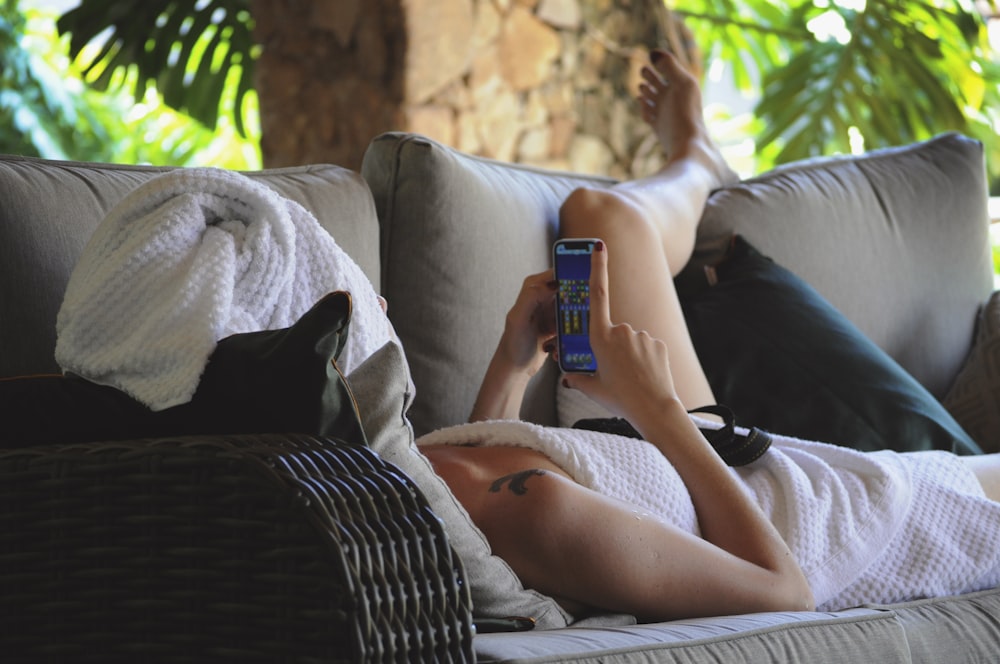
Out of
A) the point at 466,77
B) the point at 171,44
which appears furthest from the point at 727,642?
the point at 171,44

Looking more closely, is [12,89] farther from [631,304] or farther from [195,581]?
[195,581]

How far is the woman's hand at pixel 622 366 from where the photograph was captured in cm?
129

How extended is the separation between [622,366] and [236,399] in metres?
0.56

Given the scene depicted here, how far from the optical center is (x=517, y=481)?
1.05 m

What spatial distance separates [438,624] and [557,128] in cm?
268

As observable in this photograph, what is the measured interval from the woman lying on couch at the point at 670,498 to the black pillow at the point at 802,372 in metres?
0.13

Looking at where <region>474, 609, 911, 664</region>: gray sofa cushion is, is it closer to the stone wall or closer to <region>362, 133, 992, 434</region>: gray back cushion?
<region>362, 133, 992, 434</region>: gray back cushion

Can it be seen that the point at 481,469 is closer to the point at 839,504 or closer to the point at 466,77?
the point at 839,504

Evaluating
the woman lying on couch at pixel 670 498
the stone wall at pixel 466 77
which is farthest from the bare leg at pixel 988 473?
the stone wall at pixel 466 77

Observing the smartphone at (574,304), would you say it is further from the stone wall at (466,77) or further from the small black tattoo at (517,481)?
the stone wall at (466,77)

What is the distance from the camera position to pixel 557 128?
10.8 feet

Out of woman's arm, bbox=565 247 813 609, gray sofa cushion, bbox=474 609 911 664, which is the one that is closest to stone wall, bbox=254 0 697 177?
woman's arm, bbox=565 247 813 609

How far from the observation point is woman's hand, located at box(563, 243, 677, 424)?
4.22ft

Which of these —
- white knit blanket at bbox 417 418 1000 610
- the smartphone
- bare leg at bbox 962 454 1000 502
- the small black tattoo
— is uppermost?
the smartphone
